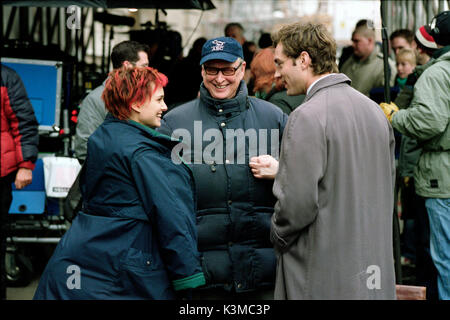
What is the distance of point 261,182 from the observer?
3318mm

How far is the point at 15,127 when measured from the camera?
475cm

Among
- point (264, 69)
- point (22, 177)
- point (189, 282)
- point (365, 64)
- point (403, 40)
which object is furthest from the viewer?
point (403, 40)

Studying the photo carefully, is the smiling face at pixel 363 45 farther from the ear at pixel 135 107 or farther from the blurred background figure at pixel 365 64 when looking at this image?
the ear at pixel 135 107

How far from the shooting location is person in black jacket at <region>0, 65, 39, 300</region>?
468 centimetres

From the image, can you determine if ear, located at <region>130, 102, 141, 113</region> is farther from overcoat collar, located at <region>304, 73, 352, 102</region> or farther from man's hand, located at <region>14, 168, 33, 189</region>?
man's hand, located at <region>14, 168, 33, 189</region>

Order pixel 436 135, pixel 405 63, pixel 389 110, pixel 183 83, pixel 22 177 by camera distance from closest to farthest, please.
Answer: pixel 436 135 < pixel 389 110 < pixel 22 177 < pixel 405 63 < pixel 183 83

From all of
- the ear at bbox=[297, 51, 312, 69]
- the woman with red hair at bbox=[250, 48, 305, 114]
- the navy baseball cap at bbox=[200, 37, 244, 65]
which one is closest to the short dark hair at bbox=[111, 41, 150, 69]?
A: the woman with red hair at bbox=[250, 48, 305, 114]

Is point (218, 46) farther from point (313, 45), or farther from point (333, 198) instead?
point (333, 198)

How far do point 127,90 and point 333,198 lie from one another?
1.05 meters

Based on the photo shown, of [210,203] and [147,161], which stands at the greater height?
[147,161]

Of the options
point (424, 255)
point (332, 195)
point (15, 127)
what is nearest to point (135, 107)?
point (332, 195)

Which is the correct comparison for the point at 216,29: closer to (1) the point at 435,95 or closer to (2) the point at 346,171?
(1) the point at 435,95
